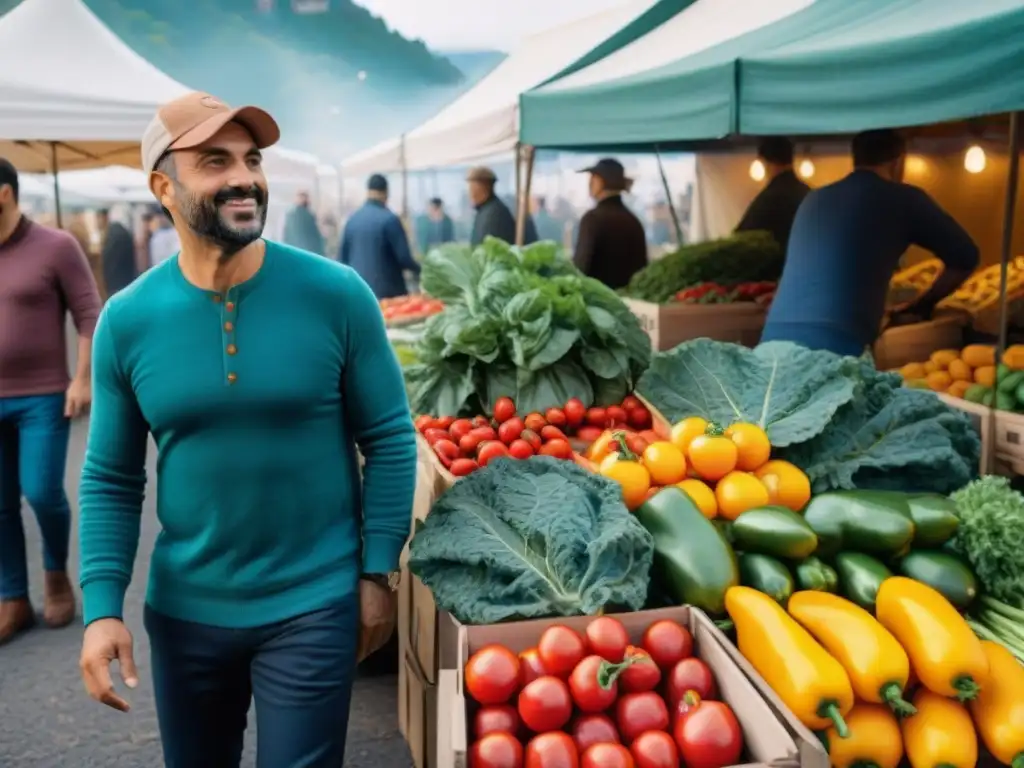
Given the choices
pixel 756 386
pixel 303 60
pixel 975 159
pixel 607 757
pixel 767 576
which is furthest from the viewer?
pixel 303 60

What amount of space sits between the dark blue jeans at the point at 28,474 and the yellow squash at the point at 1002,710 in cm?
370

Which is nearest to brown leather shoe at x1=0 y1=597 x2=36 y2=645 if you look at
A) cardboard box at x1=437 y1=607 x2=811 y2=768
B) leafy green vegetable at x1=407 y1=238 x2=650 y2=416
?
leafy green vegetable at x1=407 y1=238 x2=650 y2=416

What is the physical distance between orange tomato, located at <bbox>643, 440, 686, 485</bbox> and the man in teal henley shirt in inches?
35.1

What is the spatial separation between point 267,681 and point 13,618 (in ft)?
9.62

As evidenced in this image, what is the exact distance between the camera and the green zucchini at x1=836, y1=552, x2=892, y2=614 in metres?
2.32

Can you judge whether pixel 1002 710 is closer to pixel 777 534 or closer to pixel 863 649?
pixel 863 649

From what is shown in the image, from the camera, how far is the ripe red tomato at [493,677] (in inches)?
76.8

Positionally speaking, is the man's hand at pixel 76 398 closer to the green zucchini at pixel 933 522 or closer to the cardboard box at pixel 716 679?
the cardboard box at pixel 716 679

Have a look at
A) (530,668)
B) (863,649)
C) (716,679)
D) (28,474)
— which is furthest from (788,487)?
(28,474)

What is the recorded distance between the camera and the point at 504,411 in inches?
145

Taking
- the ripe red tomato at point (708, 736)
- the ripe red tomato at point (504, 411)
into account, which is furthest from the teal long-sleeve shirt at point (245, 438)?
the ripe red tomato at point (504, 411)

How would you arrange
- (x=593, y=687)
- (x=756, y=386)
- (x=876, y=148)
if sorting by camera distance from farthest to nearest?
(x=876, y=148)
(x=756, y=386)
(x=593, y=687)

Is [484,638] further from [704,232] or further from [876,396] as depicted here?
[704,232]

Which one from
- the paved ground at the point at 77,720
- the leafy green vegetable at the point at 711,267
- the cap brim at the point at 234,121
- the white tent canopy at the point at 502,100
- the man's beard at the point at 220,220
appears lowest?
the paved ground at the point at 77,720
